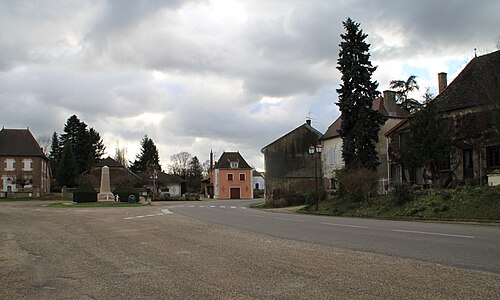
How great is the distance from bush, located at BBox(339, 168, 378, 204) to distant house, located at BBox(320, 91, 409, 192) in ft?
45.7

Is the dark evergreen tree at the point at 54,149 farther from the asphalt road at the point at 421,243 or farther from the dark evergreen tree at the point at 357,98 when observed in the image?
the asphalt road at the point at 421,243

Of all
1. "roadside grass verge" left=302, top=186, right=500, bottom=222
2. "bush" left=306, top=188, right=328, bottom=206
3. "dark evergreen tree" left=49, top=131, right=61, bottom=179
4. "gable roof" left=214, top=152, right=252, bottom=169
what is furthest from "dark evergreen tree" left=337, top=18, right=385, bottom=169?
"dark evergreen tree" left=49, top=131, right=61, bottom=179

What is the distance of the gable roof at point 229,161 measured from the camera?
8933 centimetres

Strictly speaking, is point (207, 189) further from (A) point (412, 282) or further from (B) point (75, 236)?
(A) point (412, 282)

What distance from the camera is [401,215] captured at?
2397cm

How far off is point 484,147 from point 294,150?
27.4 meters

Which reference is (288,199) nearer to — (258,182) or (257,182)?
(257,182)

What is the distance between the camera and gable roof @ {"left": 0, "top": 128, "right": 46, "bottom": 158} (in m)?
77.9

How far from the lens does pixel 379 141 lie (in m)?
43.6

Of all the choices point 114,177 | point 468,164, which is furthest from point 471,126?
point 114,177

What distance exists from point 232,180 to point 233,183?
1.88 ft

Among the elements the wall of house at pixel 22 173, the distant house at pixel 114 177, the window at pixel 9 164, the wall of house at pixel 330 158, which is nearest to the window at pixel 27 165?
the wall of house at pixel 22 173

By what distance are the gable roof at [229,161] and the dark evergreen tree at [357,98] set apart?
54.7 m

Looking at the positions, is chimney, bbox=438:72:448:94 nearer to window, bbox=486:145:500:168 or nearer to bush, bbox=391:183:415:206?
window, bbox=486:145:500:168
